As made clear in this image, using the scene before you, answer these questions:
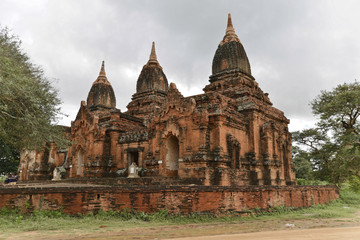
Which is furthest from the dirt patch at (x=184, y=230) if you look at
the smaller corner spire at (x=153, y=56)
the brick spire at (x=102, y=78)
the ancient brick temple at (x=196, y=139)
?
the brick spire at (x=102, y=78)

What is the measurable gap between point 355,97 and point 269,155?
433 inches

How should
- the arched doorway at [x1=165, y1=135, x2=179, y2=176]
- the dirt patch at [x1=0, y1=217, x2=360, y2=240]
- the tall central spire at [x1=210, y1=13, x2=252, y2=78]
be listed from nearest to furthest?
the dirt patch at [x1=0, y1=217, x2=360, y2=240]
the arched doorway at [x1=165, y1=135, x2=179, y2=176]
the tall central spire at [x1=210, y1=13, x2=252, y2=78]

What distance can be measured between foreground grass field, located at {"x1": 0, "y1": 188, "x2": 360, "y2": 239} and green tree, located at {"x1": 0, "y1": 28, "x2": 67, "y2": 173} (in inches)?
191

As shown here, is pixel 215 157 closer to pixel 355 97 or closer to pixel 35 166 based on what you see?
pixel 355 97

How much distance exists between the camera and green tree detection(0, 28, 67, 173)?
12648 millimetres

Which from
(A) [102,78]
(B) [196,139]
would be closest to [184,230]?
(B) [196,139]

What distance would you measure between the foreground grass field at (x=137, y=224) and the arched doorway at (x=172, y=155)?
6200 millimetres

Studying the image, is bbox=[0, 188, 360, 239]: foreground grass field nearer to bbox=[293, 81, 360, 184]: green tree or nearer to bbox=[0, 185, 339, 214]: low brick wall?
bbox=[0, 185, 339, 214]: low brick wall

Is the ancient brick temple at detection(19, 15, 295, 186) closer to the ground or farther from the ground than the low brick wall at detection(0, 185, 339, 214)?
farther from the ground

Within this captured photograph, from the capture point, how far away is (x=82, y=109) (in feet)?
79.4

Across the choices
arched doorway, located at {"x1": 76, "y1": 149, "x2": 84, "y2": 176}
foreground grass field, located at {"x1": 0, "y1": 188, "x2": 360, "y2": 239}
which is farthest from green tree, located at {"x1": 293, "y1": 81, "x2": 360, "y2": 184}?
arched doorway, located at {"x1": 76, "y1": 149, "x2": 84, "y2": 176}

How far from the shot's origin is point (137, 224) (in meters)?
10.3

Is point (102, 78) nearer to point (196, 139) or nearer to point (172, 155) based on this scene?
point (172, 155)

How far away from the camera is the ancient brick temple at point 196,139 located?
16.0 m
